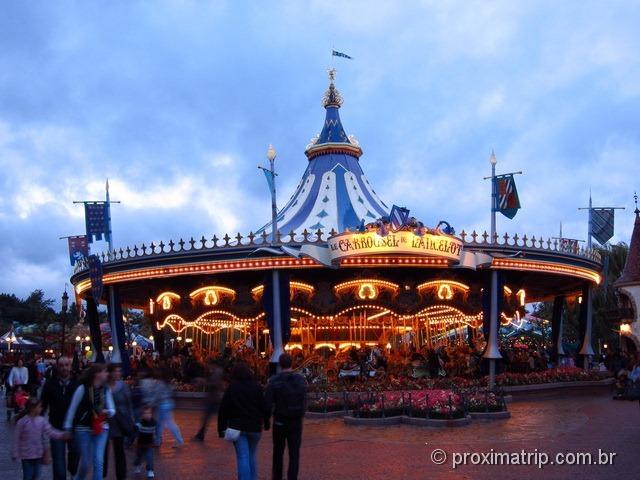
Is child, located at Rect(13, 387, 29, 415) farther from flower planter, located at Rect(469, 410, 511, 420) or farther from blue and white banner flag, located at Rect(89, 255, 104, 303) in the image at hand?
flower planter, located at Rect(469, 410, 511, 420)

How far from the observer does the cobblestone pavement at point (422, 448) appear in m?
9.66

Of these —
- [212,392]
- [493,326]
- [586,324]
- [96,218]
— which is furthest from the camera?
[586,324]

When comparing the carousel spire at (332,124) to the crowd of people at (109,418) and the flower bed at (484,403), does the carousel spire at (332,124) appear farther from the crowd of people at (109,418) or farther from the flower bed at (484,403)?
the crowd of people at (109,418)

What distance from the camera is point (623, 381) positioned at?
71.5 feet

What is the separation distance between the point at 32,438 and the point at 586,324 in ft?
74.1

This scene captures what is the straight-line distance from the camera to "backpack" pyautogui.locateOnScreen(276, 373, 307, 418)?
318 inches

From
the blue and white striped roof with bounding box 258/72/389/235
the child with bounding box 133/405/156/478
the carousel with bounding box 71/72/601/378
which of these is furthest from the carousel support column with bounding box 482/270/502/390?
the child with bounding box 133/405/156/478

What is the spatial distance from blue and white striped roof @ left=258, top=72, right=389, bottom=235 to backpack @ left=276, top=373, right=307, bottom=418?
55.0ft

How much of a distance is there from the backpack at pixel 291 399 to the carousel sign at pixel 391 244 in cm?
1261

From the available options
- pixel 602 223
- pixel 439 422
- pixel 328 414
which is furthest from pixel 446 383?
pixel 602 223

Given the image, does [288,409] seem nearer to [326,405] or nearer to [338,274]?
[326,405]

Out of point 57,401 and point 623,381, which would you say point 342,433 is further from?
point 623,381

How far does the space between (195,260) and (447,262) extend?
728 centimetres

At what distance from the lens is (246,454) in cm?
767
